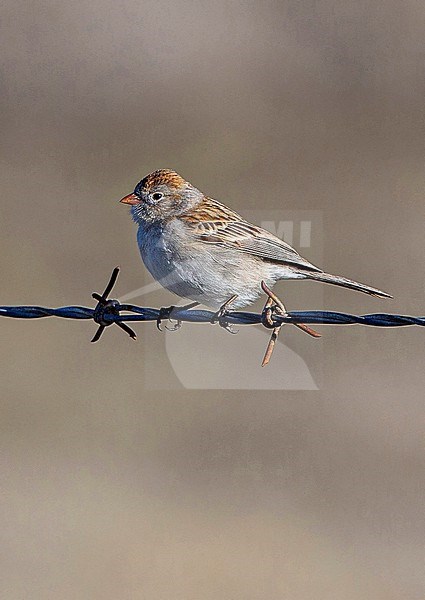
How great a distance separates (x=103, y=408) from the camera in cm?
1045

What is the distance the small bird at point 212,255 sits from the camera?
4.75m

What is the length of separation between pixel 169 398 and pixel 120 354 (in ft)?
1.98

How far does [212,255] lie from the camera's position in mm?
4883

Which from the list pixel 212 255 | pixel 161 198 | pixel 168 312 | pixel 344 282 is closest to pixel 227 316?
pixel 168 312

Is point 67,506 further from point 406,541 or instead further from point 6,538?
point 406,541

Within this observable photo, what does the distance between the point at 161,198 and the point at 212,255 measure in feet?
Answer: 1.58

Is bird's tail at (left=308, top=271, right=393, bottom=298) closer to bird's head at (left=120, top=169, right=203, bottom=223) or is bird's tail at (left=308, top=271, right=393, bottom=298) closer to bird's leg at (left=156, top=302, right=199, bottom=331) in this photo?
bird's leg at (left=156, top=302, right=199, bottom=331)

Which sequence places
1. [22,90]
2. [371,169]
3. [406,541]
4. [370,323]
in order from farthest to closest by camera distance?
[22,90] → [371,169] → [406,541] → [370,323]

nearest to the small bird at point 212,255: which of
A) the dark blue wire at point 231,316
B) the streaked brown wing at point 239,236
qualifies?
the streaked brown wing at point 239,236

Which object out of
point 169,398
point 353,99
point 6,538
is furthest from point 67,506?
point 353,99

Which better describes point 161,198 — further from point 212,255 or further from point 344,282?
point 344,282

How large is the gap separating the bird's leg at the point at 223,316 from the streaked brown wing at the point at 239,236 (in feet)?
0.82

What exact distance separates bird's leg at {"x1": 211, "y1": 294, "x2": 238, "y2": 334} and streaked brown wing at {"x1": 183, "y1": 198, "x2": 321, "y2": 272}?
25cm

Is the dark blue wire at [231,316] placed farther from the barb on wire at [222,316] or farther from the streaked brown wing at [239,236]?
the streaked brown wing at [239,236]
